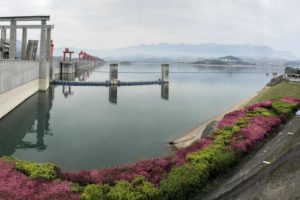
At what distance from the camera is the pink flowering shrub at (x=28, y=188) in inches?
557

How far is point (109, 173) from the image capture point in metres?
17.2

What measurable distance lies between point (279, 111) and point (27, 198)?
23331 millimetres

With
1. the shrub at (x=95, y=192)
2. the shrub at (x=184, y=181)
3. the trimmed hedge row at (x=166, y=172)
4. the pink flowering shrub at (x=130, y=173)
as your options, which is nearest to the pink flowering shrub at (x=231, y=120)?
the trimmed hedge row at (x=166, y=172)

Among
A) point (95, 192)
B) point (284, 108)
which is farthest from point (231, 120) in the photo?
point (95, 192)

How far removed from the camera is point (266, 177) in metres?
14.0

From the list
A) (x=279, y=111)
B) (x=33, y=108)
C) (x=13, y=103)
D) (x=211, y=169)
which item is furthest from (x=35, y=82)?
(x=211, y=169)

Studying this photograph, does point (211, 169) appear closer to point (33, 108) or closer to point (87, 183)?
point (87, 183)

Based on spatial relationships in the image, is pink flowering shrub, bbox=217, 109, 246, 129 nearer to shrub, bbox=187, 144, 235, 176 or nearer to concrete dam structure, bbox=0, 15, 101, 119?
shrub, bbox=187, 144, 235, 176

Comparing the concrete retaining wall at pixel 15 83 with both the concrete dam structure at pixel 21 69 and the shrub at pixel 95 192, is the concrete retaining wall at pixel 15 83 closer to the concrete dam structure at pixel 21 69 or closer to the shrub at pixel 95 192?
the concrete dam structure at pixel 21 69

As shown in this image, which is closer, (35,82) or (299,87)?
(299,87)

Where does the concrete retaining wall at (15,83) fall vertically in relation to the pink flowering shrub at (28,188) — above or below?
above

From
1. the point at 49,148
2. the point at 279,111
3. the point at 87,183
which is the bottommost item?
the point at 49,148

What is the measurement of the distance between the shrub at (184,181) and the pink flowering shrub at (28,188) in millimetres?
3945

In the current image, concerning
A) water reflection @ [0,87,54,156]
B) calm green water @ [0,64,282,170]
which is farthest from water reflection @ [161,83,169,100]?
water reflection @ [0,87,54,156]
